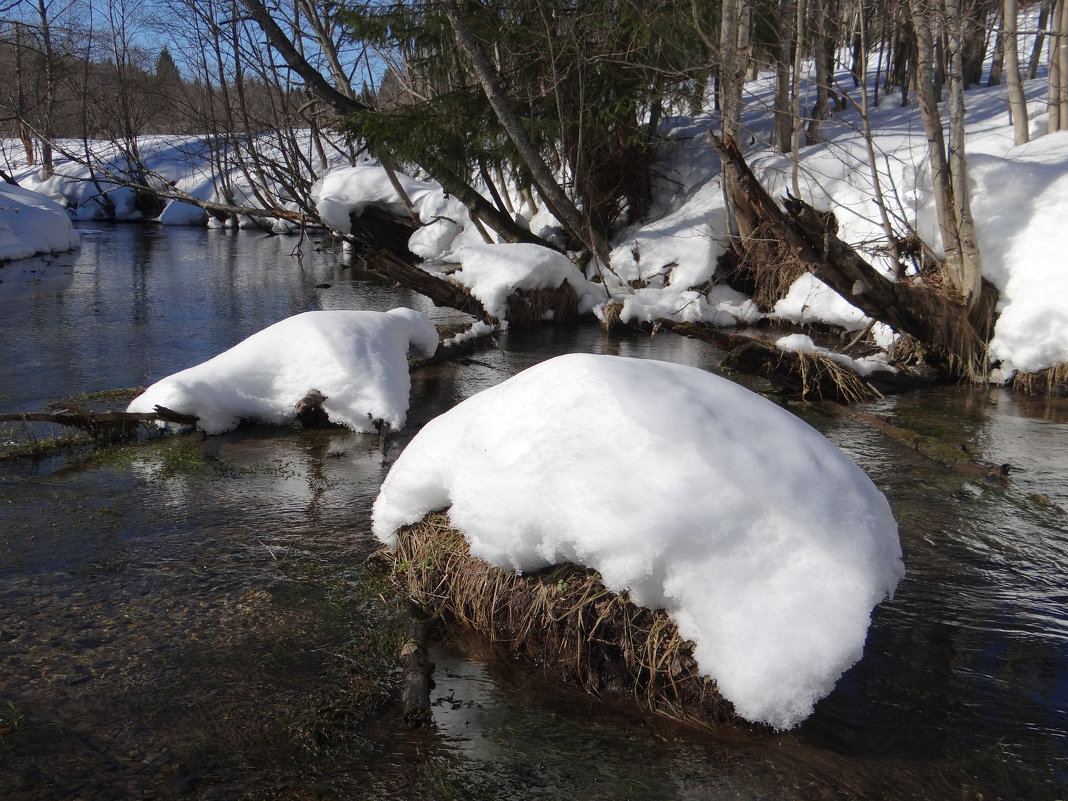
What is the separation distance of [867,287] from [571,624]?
6.49m

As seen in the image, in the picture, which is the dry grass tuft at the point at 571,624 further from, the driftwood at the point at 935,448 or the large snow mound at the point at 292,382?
the driftwood at the point at 935,448

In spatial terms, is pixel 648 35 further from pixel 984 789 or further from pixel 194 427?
pixel 984 789

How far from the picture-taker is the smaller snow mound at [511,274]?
1353cm

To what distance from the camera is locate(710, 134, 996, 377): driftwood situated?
26.7 ft

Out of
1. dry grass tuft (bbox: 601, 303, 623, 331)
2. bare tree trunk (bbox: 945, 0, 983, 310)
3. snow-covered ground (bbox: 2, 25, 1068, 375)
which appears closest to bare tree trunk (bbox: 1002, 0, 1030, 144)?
snow-covered ground (bbox: 2, 25, 1068, 375)

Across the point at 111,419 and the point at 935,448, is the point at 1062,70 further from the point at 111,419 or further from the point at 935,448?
the point at 111,419

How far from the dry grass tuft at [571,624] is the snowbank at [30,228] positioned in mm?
21511

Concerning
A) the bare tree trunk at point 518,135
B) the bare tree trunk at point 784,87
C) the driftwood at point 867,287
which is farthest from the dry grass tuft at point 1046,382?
the bare tree trunk at point 784,87

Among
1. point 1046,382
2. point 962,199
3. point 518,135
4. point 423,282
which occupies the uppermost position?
point 518,135

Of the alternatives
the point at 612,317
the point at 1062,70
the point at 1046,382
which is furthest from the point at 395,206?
the point at 1046,382

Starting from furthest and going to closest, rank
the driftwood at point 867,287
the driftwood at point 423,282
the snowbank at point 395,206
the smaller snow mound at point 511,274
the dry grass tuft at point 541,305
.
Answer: the snowbank at point 395,206, the dry grass tuft at point 541,305, the smaller snow mound at point 511,274, the driftwood at point 423,282, the driftwood at point 867,287

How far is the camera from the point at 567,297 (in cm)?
1445

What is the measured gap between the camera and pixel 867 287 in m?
9.13

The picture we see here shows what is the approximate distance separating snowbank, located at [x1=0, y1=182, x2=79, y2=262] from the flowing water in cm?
1726
